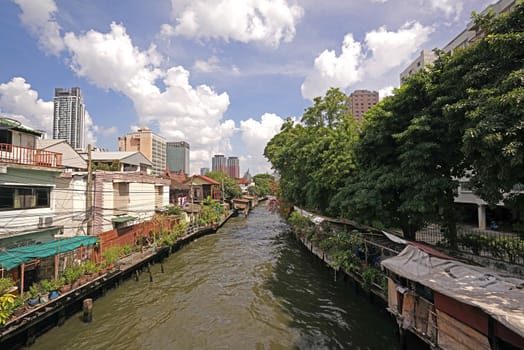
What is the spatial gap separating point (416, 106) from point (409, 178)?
3.18 m

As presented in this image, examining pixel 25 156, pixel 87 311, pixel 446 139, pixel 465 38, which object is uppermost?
pixel 465 38

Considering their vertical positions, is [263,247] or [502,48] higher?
[502,48]

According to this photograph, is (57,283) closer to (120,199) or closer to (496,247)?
(120,199)

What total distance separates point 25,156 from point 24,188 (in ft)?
4.93

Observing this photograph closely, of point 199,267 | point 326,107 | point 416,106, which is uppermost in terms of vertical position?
point 326,107

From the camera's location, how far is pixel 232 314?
11.4 metres

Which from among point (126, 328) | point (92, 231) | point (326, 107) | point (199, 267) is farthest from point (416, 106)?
point (92, 231)

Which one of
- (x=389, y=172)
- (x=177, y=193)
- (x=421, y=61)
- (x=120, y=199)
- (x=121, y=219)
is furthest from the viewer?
(x=421, y=61)

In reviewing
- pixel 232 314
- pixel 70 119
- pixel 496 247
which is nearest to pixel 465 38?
pixel 496 247

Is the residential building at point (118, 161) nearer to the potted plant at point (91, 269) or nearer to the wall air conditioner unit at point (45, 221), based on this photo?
the wall air conditioner unit at point (45, 221)

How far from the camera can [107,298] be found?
12992 millimetres

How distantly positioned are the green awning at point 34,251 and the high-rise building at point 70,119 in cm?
3749

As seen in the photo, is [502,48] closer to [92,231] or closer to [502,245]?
[502,245]

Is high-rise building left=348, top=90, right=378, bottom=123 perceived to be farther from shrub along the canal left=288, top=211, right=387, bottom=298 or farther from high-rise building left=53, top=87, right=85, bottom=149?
shrub along the canal left=288, top=211, right=387, bottom=298
